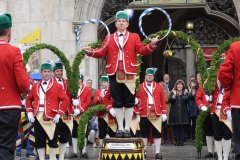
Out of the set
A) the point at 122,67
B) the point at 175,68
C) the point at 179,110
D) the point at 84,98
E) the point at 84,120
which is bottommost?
the point at 84,120

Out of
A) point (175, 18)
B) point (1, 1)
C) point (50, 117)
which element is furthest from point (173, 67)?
point (50, 117)

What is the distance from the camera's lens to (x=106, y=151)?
9.79 meters

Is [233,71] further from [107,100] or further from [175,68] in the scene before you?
[175,68]

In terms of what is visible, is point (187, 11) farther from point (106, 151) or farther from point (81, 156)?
point (106, 151)

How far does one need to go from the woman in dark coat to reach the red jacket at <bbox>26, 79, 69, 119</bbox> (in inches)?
241

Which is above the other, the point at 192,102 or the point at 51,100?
the point at 51,100

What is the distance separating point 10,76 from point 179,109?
10.1 meters

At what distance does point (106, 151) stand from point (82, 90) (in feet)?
16.4

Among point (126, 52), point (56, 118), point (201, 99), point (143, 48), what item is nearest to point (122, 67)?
point (126, 52)

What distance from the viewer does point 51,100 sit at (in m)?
11.4

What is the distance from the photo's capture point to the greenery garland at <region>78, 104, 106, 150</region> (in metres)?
13.6

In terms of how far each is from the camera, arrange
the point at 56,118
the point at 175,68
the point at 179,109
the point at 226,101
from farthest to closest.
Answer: the point at 175,68 → the point at 179,109 → the point at 56,118 → the point at 226,101

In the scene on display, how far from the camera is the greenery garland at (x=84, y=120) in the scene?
1358 cm

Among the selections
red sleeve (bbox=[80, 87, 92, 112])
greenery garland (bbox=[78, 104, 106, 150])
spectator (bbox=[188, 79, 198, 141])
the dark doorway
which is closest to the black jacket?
spectator (bbox=[188, 79, 198, 141])
